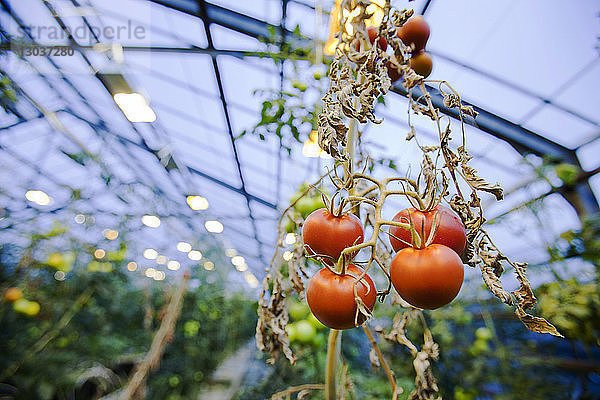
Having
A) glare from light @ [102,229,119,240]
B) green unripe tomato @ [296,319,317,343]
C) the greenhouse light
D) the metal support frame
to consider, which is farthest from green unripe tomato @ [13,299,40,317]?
the metal support frame

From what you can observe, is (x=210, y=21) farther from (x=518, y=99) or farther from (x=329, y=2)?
(x=518, y=99)

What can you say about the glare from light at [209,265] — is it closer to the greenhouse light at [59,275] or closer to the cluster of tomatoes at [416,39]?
the greenhouse light at [59,275]

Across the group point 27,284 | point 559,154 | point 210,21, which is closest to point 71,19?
point 210,21

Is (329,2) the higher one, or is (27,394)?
(329,2)

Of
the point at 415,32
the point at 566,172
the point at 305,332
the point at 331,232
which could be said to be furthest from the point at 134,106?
the point at 566,172

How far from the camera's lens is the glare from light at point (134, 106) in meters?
2.85

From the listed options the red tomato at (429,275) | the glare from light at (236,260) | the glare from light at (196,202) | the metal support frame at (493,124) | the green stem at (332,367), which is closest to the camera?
the red tomato at (429,275)

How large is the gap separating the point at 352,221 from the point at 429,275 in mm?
143

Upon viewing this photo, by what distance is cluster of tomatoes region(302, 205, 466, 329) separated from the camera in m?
0.39

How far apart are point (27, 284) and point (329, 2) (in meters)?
3.29

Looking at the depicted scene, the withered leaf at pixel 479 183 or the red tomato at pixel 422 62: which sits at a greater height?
the red tomato at pixel 422 62

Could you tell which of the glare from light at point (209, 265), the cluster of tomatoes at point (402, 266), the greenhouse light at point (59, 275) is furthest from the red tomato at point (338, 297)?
the glare from light at point (209, 265)

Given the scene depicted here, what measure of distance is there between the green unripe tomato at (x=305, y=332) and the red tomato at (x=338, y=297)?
71 cm

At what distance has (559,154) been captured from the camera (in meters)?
3.11
